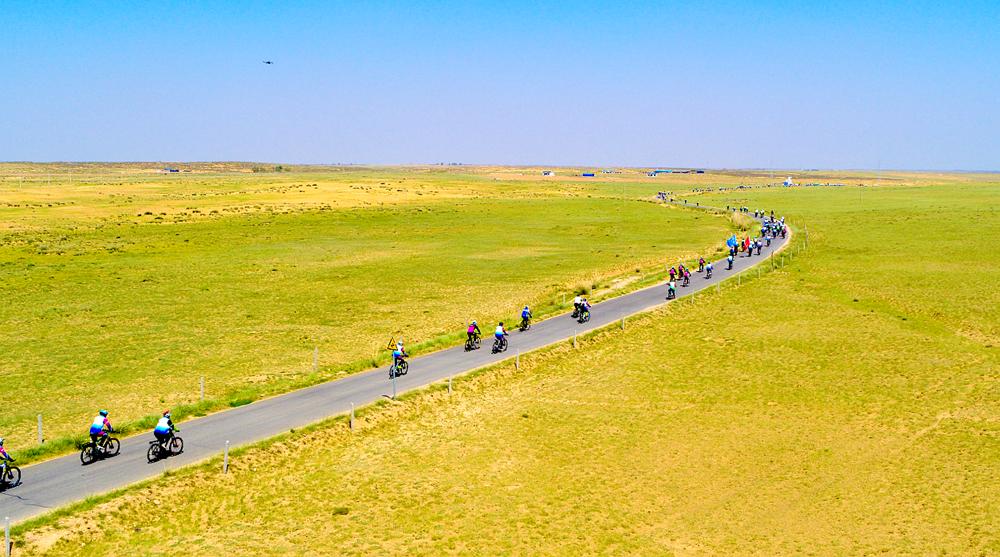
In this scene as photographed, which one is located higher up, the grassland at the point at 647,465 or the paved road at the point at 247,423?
the paved road at the point at 247,423

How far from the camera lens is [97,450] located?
82.4 feet

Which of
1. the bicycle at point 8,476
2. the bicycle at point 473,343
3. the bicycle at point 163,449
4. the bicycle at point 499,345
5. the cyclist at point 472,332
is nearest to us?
the bicycle at point 8,476

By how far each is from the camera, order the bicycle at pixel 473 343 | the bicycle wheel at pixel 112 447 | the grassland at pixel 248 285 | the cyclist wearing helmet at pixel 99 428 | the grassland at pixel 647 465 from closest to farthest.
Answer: the grassland at pixel 647 465 < the cyclist wearing helmet at pixel 99 428 < the bicycle wheel at pixel 112 447 < the grassland at pixel 248 285 < the bicycle at pixel 473 343

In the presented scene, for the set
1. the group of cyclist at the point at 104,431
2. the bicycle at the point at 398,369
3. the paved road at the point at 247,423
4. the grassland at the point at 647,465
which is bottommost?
the grassland at the point at 647,465

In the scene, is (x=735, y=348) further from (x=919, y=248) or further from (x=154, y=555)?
(x=919, y=248)

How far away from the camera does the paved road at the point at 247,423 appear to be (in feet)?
75.0

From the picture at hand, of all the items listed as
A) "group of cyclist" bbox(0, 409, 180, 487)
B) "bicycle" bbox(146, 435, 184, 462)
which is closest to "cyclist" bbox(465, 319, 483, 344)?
"bicycle" bbox(146, 435, 184, 462)

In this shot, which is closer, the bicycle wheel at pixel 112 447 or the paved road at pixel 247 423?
the paved road at pixel 247 423

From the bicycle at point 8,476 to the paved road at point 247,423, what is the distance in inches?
8.7

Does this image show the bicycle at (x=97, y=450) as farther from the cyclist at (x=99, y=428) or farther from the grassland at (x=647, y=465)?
the grassland at (x=647, y=465)

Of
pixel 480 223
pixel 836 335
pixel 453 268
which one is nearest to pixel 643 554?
pixel 836 335

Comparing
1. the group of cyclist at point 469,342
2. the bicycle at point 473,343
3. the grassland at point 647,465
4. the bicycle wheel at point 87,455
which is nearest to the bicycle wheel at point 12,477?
the group of cyclist at point 469,342

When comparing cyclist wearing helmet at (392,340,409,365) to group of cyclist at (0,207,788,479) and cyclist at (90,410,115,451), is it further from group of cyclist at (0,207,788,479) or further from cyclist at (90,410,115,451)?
cyclist at (90,410,115,451)

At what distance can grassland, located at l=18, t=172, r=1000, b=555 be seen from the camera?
21203mm
